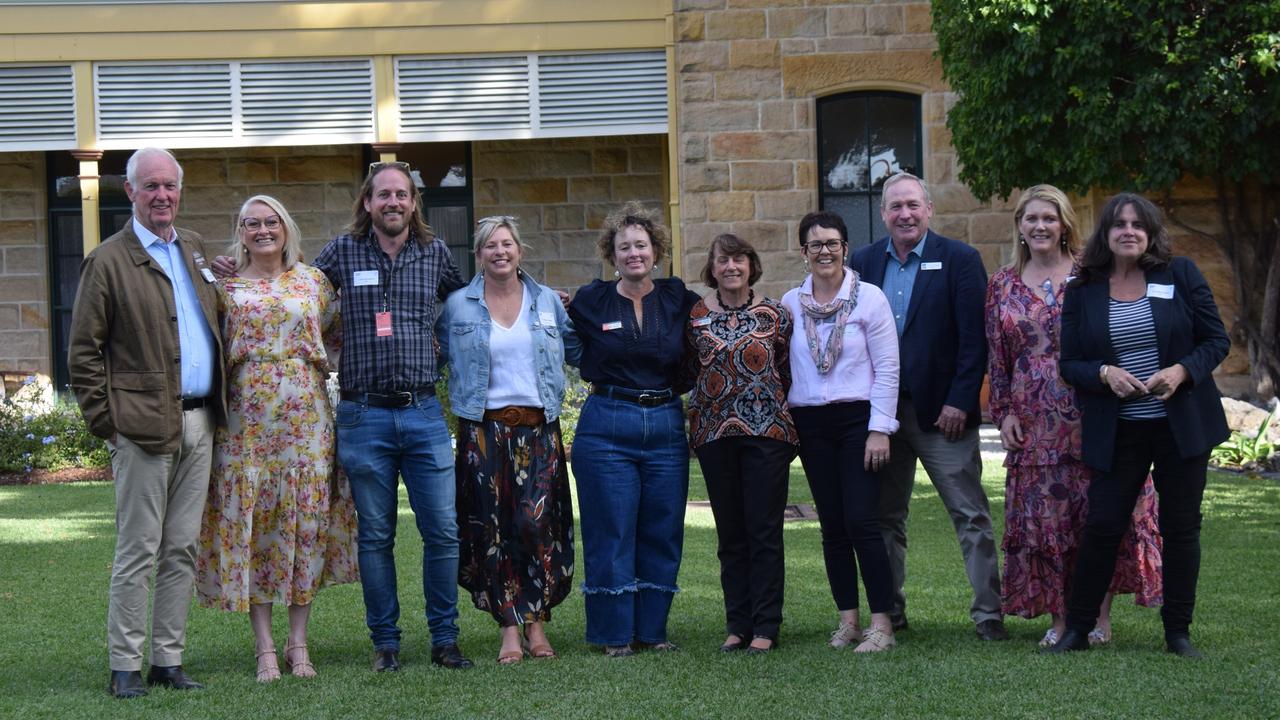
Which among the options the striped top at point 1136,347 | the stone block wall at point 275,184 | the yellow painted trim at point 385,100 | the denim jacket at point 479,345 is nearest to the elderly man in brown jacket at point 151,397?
the denim jacket at point 479,345

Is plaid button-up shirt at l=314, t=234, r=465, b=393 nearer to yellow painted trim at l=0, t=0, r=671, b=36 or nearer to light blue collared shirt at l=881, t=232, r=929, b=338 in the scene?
light blue collared shirt at l=881, t=232, r=929, b=338

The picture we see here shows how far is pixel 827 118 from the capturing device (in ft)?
48.7

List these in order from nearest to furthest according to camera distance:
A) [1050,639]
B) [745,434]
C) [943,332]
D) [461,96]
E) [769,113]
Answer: [1050,639]
[745,434]
[943,332]
[769,113]
[461,96]

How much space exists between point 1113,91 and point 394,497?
8.88 metres

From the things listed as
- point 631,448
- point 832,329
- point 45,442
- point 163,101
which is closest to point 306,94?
point 163,101

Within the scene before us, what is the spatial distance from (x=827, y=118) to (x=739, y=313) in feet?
30.4

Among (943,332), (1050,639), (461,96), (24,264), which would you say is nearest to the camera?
(1050,639)

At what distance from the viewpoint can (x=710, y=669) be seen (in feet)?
18.5

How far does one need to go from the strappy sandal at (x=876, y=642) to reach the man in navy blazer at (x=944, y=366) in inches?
11.1

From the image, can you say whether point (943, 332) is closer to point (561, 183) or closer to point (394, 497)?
point (394, 497)

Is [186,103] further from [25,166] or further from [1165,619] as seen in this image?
[1165,619]

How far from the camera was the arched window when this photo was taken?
1481cm

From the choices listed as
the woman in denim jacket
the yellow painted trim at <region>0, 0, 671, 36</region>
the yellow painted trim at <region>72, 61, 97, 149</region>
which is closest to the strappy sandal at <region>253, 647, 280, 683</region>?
the woman in denim jacket

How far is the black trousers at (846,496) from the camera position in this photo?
5871mm
